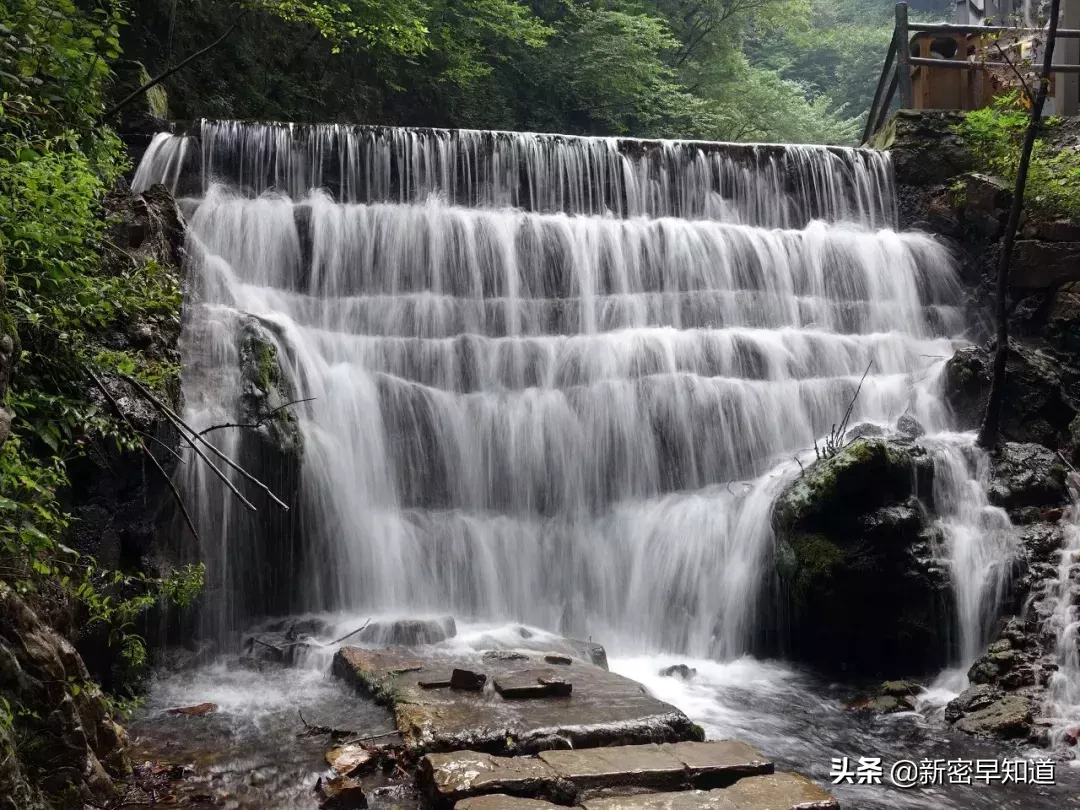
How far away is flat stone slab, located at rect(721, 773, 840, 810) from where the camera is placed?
383 cm

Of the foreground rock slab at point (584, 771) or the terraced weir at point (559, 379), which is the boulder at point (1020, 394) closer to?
the terraced weir at point (559, 379)

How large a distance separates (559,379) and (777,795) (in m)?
7.10

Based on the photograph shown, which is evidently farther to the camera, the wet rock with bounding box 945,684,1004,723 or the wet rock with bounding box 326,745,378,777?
the wet rock with bounding box 945,684,1004,723

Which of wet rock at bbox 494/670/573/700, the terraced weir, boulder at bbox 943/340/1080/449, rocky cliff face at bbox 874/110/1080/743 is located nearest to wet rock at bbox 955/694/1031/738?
rocky cliff face at bbox 874/110/1080/743

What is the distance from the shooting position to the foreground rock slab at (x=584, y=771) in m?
3.86

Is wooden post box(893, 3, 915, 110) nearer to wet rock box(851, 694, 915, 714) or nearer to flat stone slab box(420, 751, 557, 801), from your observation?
wet rock box(851, 694, 915, 714)

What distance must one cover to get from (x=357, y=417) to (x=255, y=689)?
3.72m

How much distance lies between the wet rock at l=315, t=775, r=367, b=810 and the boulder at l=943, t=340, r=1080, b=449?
8701mm

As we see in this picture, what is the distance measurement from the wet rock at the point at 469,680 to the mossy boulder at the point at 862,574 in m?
3.84

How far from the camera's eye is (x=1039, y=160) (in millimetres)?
12031

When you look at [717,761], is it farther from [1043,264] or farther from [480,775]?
[1043,264]

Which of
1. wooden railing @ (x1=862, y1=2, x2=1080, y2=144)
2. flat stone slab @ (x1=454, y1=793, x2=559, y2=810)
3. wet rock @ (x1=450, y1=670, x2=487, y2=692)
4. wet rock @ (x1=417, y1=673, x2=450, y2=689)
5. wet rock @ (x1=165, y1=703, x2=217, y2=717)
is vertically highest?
wooden railing @ (x1=862, y1=2, x2=1080, y2=144)

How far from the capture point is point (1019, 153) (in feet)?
43.2

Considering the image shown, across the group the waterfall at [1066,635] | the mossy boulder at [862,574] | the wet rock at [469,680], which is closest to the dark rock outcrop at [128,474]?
the wet rock at [469,680]
